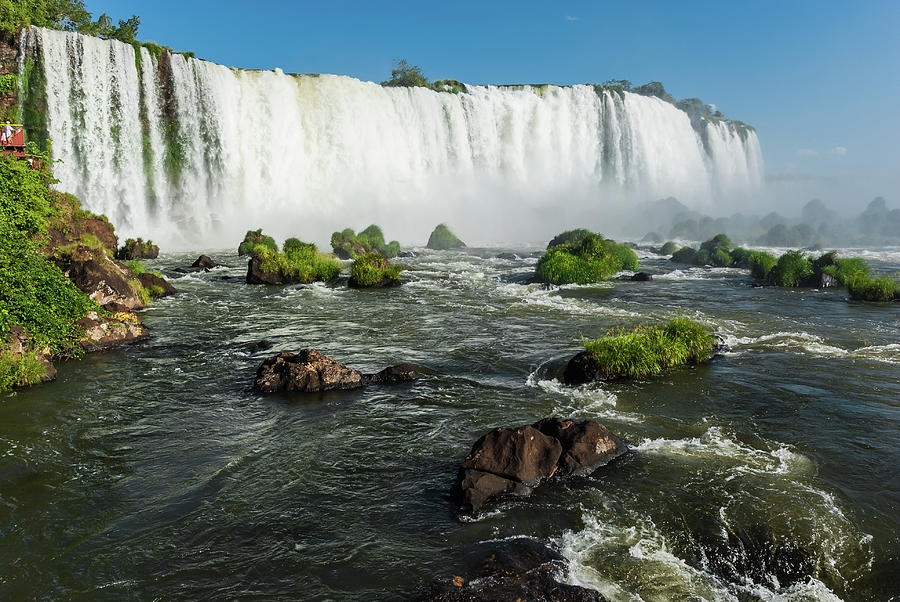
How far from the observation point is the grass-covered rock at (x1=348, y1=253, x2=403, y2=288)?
85.8 ft

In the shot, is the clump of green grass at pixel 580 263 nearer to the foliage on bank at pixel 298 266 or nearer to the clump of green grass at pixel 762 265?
the clump of green grass at pixel 762 265

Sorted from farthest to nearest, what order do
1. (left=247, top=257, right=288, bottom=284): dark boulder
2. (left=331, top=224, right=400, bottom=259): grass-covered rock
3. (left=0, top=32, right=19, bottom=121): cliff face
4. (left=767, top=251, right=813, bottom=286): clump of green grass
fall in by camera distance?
1. (left=0, top=32, right=19, bottom=121): cliff face
2. (left=331, top=224, right=400, bottom=259): grass-covered rock
3. (left=247, top=257, right=288, bottom=284): dark boulder
4. (left=767, top=251, right=813, bottom=286): clump of green grass

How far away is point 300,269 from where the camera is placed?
27.2 metres

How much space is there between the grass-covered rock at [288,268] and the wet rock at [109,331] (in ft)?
34.2

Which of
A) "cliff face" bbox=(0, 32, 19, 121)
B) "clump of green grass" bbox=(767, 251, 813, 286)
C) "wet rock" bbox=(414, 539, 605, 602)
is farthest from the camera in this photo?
"cliff face" bbox=(0, 32, 19, 121)

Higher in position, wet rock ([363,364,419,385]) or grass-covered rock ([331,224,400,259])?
grass-covered rock ([331,224,400,259])

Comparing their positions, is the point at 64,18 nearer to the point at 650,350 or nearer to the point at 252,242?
the point at 252,242

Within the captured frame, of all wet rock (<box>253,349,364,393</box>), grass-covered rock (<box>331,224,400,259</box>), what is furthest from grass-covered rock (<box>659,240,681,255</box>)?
wet rock (<box>253,349,364,393</box>)

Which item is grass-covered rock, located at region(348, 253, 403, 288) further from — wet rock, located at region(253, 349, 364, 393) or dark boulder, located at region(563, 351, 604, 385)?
dark boulder, located at region(563, 351, 604, 385)

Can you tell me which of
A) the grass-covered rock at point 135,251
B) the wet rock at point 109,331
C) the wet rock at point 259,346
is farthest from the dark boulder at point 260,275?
the wet rock at point 259,346

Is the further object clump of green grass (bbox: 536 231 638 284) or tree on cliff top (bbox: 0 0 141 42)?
tree on cliff top (bbox: 0 0 141 42)

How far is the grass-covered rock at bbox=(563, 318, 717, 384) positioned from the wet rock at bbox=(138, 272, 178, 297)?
682 inches

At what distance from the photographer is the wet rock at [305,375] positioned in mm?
11766

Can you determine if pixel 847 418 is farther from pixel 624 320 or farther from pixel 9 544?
pixel 9 544
